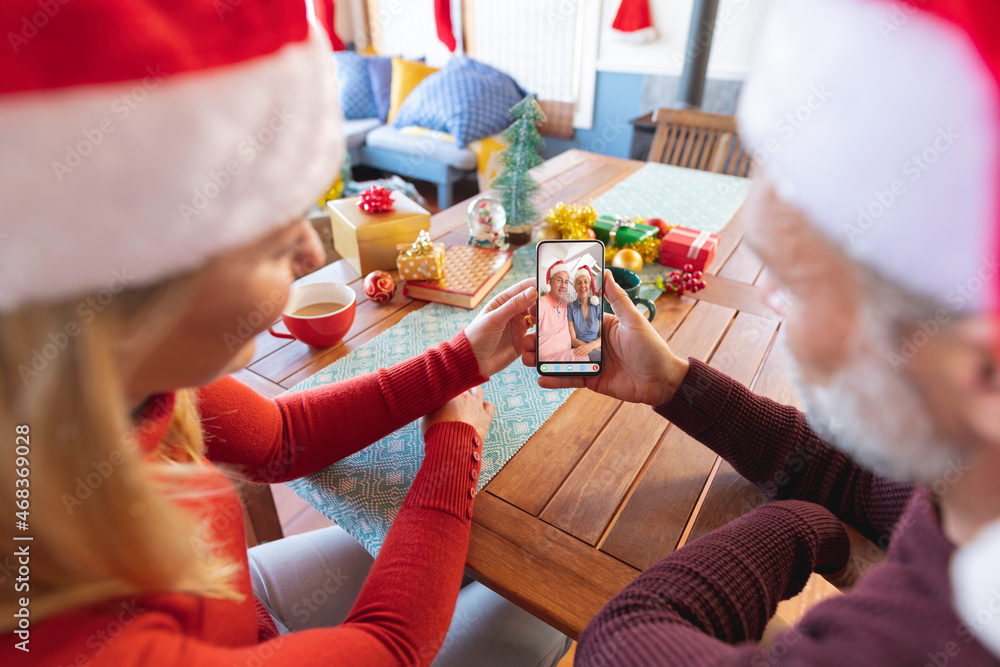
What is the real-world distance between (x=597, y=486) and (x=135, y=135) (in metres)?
0.57

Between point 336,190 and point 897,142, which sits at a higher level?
point 897,142

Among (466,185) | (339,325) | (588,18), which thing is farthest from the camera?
(466,185)

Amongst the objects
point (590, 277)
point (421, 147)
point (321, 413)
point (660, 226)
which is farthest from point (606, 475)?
point (421, 147)

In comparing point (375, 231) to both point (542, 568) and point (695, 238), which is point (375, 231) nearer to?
point (695, 238)

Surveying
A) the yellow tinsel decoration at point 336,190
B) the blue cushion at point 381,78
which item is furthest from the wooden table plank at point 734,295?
the blue cushion at point 381,78

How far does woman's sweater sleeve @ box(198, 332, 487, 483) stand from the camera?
0.68 m

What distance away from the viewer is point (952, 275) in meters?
0.25

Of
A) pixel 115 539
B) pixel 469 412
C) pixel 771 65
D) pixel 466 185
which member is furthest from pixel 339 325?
pixel 466 185

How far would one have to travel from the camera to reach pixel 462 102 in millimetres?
3287

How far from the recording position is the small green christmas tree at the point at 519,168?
1.23 m

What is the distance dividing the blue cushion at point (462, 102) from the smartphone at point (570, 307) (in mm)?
2719

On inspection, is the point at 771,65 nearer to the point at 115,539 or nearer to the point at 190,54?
the point at 190,54

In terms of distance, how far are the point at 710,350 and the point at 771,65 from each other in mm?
645

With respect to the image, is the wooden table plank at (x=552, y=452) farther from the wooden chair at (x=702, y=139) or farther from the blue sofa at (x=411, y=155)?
the blue sofa at (x=411, y=155)
